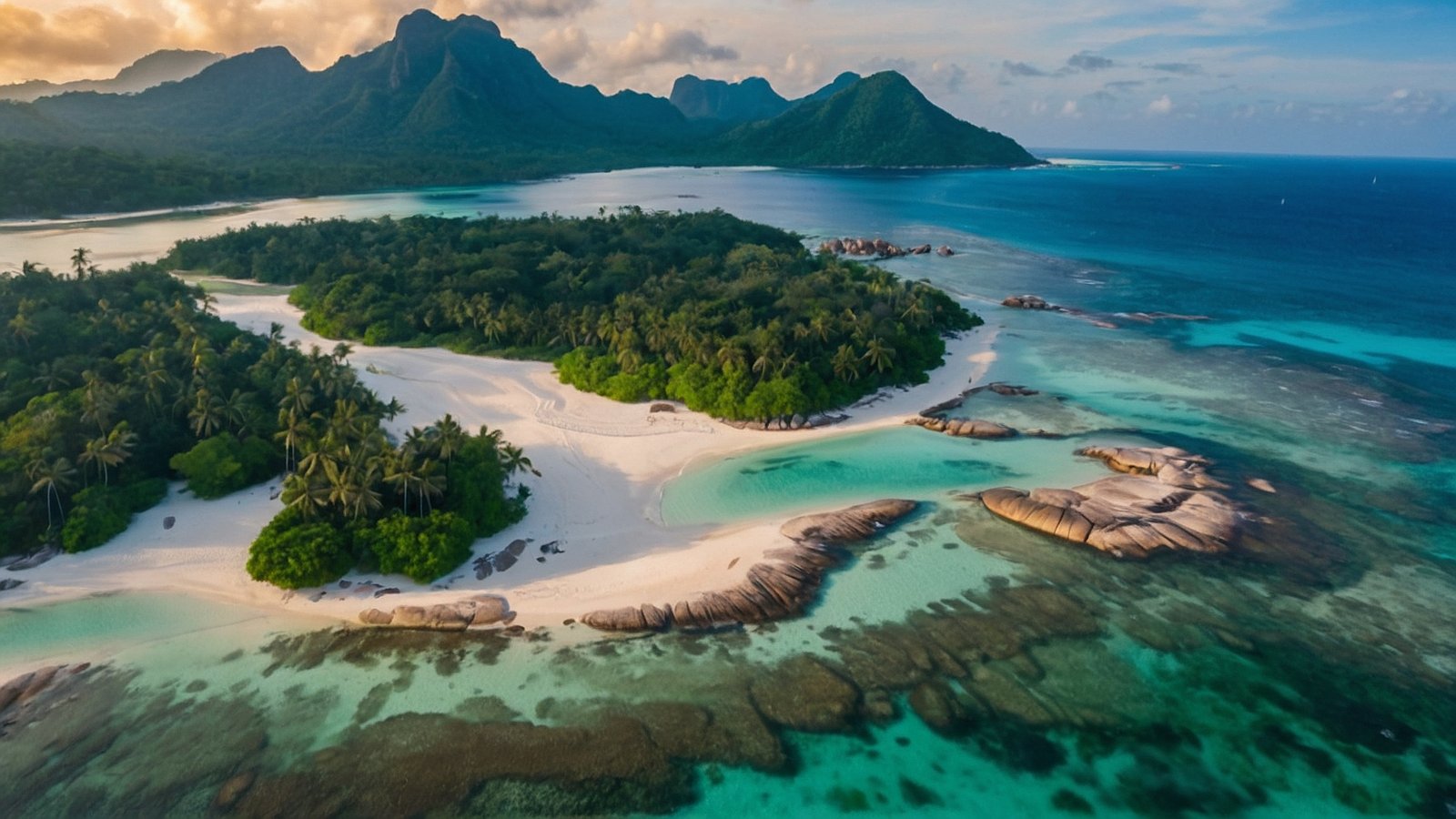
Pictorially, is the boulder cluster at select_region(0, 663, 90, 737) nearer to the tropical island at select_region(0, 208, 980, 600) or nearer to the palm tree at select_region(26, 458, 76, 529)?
the tropical island at select_region(0, 208, 980, 600)

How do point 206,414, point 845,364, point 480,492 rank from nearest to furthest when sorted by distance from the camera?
point 480,492 → point 206,414 → point 845,364

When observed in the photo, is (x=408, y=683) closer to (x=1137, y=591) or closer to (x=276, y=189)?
(x=1137, y=591)

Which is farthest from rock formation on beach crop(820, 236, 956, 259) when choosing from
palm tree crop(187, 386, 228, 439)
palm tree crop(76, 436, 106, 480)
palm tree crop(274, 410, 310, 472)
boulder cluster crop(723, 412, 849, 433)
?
palm tree crop(76, 436, 106, 480)

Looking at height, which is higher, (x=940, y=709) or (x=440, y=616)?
(x=440, y=616)

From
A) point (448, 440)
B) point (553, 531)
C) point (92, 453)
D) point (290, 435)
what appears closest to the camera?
point (92, 453)

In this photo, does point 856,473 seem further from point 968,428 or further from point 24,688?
point 24,688

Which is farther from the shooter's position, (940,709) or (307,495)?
(307,495)

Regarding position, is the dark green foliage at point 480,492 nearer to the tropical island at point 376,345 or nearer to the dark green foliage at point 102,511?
the tropical island at point 376,345

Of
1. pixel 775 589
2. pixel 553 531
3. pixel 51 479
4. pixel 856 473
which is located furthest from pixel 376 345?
pixel 775 589

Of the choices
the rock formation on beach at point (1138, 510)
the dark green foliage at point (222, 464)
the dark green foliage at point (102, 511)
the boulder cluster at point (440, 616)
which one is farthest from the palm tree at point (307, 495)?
the rock formation on beach at point (1138, 510)
